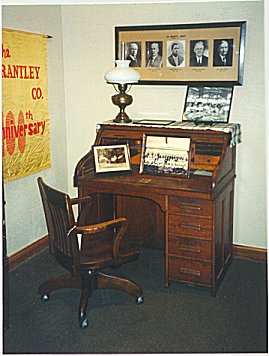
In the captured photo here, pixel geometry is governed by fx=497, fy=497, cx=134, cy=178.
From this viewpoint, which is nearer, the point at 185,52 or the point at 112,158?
the point at 112,158

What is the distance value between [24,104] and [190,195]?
4.43 feet

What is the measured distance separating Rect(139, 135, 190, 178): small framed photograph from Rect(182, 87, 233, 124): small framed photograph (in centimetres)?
36

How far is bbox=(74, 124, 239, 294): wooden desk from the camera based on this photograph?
121 inches

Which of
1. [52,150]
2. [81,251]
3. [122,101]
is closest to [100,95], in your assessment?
[122,101]

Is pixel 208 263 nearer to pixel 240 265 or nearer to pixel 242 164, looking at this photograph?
pixel 240 265

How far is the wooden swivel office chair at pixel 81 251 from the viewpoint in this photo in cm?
270

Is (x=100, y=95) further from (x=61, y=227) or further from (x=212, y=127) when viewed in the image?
(x=61, y=227)

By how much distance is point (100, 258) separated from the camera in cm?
286

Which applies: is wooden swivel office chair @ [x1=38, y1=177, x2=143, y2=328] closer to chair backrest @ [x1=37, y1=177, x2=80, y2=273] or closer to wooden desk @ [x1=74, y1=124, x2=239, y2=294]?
chair backrest @ [x1=37, y1=177, x2=80, y2=273]

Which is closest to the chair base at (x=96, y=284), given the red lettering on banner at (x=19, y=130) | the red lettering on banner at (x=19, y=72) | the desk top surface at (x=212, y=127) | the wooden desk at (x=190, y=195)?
the wooden desk at (x=190, y=195)

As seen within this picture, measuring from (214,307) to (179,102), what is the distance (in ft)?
5.00

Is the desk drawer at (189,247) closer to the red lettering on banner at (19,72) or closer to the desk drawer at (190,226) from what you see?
the desk drawer at (190,226)

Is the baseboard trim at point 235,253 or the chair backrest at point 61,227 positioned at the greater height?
the chair backrest at point 61,227

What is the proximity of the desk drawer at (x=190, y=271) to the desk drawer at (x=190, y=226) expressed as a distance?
0.60 ft
